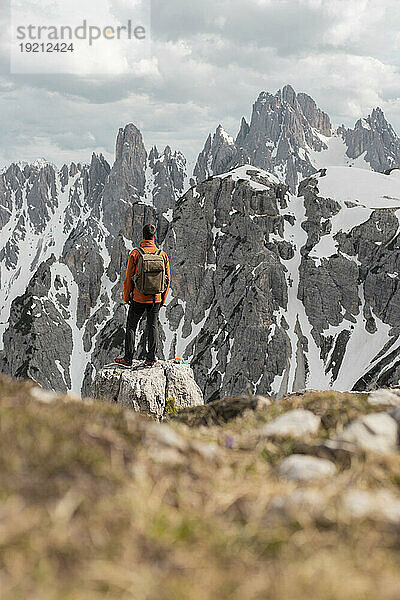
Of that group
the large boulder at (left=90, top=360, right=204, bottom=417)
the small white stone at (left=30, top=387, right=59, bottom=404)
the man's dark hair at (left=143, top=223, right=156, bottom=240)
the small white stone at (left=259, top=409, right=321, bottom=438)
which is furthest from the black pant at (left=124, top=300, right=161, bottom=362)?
the small white stone at (left=259, top=409, right=321, bottom=438)

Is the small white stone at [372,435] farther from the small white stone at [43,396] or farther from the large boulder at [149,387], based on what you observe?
the large boulder at [149,387]

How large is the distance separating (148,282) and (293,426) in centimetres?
923

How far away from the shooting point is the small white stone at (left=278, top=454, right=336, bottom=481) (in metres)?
4.30

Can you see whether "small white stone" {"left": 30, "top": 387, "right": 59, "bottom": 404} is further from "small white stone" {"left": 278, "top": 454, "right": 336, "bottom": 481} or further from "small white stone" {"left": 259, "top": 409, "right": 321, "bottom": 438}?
"small white stone" {"left": 278, "top": 454, "right": 336, "bottom": 481}

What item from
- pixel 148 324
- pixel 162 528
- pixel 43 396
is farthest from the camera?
pixel 148 324

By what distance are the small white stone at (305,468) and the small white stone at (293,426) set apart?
923 millimetres

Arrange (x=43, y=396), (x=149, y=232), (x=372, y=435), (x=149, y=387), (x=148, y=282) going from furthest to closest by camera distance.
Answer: (x=149, y=232), (x=149, y=387), (x=148, y=282), (x=43, y=396), (x=372, y=435)

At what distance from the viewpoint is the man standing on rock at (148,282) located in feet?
47.5

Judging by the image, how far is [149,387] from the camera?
48.4 feet

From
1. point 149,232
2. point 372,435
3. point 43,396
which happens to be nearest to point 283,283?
point 149,232

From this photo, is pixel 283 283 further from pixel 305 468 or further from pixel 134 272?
pixel 305 468

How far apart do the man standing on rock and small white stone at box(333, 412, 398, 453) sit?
9587mm

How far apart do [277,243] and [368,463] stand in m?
175

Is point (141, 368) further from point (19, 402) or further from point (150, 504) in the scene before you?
point (150, 504)
